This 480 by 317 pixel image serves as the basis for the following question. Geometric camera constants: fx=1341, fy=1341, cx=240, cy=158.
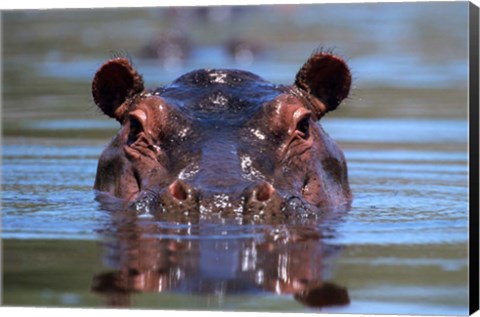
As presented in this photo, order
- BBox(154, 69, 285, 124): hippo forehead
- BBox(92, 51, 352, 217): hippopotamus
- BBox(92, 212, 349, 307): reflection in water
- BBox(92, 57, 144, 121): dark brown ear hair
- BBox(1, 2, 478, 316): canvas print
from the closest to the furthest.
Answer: BBox(92, 212, 349, 307): reflection in water, BBox(1, 2, 478, 316): canvas print, BBox(92, 51, 352, 217): hippopotamus, BBox(154, 69, 285, 124): hippo forehead, BBox(92, 57, 144, 121): dark brown ear hair

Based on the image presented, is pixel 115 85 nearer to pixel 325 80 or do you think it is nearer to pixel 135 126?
pixel 135 126

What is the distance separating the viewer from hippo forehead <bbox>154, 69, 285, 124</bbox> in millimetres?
9359

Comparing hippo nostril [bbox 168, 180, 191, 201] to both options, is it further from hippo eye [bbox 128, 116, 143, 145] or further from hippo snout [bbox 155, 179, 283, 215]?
hippo eye [bbox 128, 116, 143, 145]

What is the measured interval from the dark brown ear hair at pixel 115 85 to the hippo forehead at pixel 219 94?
239 millimetres

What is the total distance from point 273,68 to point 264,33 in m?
7.31

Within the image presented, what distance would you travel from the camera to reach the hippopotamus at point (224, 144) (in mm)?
8242

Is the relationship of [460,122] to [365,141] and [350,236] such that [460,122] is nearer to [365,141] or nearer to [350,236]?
[365,141]

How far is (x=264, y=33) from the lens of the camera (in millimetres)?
28953

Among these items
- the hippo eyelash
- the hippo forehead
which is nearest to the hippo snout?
the hippo forehead

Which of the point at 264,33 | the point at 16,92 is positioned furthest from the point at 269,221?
the point at 264,33

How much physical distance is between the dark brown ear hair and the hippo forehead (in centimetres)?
24

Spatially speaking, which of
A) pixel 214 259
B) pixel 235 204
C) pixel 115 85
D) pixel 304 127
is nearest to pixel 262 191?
pixel 235 204

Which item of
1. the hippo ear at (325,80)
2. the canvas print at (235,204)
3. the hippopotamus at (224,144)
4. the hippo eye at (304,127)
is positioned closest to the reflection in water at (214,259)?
the canvas print at (235,204)

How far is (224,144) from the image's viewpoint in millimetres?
8891
